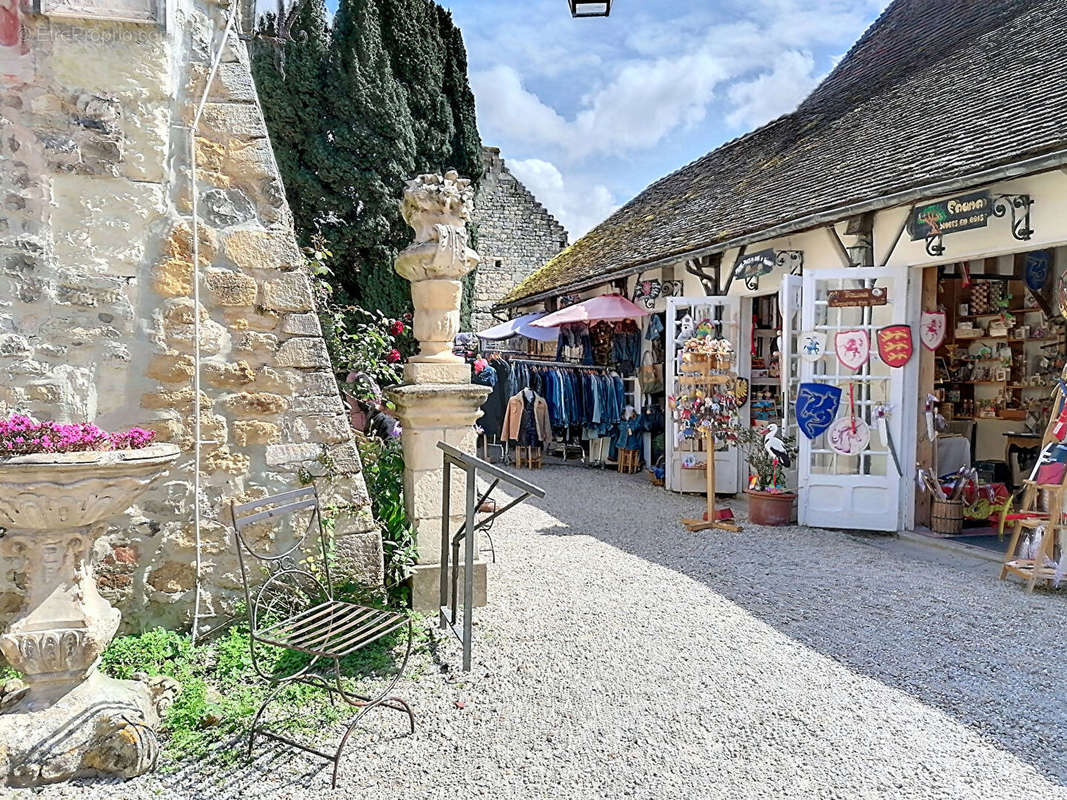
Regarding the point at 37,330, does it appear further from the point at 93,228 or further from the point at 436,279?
the point at 436,279

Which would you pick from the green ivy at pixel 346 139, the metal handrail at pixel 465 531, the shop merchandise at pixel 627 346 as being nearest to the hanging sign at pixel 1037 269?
the shop merchandise at pixel 627 346

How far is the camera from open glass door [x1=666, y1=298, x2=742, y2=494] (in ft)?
25.5

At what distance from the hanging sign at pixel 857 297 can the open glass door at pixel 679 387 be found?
1588 millimetres

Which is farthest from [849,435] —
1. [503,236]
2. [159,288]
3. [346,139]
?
[503,236]

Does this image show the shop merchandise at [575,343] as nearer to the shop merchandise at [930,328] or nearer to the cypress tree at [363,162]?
the cypress tree at [363,162]

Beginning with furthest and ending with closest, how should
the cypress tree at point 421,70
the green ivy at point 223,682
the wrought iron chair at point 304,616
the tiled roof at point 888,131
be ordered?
the cypress tree at point 421,70 → the tiled roof at point 888,131 → the green ivy at point 223,682 → the wrought iron chair at point 304,616

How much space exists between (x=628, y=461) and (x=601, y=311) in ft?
6.77

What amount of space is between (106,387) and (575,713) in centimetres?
258

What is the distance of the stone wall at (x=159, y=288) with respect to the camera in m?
3.25

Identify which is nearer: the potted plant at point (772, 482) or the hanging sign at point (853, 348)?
the hanging sign at point (853, 348)

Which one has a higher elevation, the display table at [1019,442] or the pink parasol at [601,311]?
the pink parasol at [601,311]

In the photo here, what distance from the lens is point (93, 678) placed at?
2682 millimetres

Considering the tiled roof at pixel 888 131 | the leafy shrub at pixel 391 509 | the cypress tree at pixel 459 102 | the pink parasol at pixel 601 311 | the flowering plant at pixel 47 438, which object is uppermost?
the cypress tree at pixel 459 102

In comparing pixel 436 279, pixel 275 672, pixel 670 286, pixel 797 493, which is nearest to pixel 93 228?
pixel 436 279
